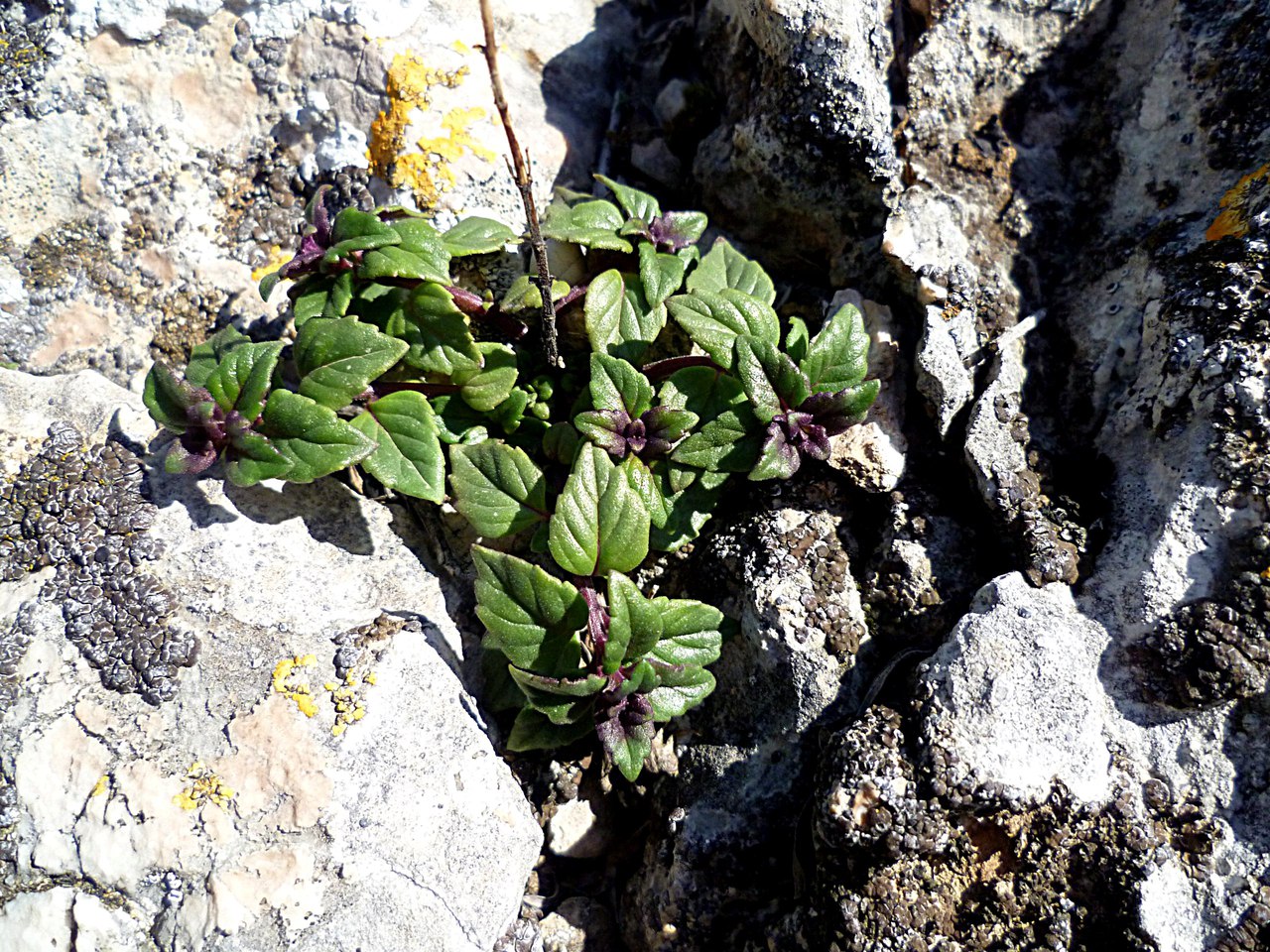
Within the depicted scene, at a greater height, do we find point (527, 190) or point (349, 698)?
point (527, 190)

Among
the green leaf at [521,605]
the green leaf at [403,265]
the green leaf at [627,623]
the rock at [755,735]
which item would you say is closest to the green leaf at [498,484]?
the green leaf at [521,605]

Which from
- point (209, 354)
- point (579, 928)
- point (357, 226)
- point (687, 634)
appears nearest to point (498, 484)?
point (687, 634)

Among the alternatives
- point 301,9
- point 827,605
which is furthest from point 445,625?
point 301,9

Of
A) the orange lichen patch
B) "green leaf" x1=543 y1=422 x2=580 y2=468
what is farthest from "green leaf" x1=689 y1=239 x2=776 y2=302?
the orange lichen patch

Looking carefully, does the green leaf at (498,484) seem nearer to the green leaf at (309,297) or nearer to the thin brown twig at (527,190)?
the thin brown twig at (527,190)

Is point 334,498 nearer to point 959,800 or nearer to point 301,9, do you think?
point 301,9

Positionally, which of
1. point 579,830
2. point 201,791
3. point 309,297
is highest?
point 309,297

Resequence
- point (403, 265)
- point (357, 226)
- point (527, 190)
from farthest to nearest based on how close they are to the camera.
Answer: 1. point (357, 226)
2. point (403, 265)
3. point (527, 190)

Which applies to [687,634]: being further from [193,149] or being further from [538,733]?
[193,149]
